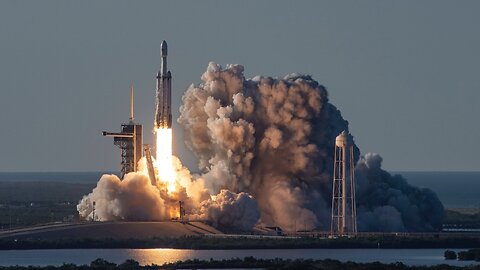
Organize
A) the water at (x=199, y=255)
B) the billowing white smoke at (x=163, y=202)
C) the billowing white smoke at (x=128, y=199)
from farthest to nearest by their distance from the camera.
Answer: the billowing white smoke at (x=163, y=202), the billowing white smoke at (x=128, y=199), the water at (x=199, y=255)

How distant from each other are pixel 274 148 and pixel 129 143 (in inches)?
410

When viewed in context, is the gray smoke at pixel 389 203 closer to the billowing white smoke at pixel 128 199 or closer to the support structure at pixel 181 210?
the support structure at pixel 181 210

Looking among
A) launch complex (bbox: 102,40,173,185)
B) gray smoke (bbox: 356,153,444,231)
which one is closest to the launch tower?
launch complex (bbox: 102,40,173,185)

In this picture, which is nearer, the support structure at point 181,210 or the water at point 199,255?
the water at point 199,255

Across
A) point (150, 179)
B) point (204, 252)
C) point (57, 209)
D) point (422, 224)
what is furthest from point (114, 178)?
point (57, 209)

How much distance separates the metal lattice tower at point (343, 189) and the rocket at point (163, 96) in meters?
12.1

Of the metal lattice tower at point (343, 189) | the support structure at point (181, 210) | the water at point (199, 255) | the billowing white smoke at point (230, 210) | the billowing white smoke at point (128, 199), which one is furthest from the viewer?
the support structure at point (181, 210)

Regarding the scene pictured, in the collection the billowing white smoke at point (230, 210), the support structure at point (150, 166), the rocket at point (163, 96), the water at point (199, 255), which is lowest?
the water at point (199, 255)

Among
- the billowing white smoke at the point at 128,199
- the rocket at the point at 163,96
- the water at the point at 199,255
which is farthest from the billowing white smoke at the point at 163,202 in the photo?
the water at the point at 199,255

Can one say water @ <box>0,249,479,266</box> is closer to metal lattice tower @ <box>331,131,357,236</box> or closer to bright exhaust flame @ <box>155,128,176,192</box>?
metal lattice tower @ <box>331,131,357,236</box>

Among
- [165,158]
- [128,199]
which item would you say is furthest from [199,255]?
[165,158]

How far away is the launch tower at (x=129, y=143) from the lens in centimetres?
13400

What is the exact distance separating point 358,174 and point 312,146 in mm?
4809

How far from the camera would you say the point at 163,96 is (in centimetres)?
13212
